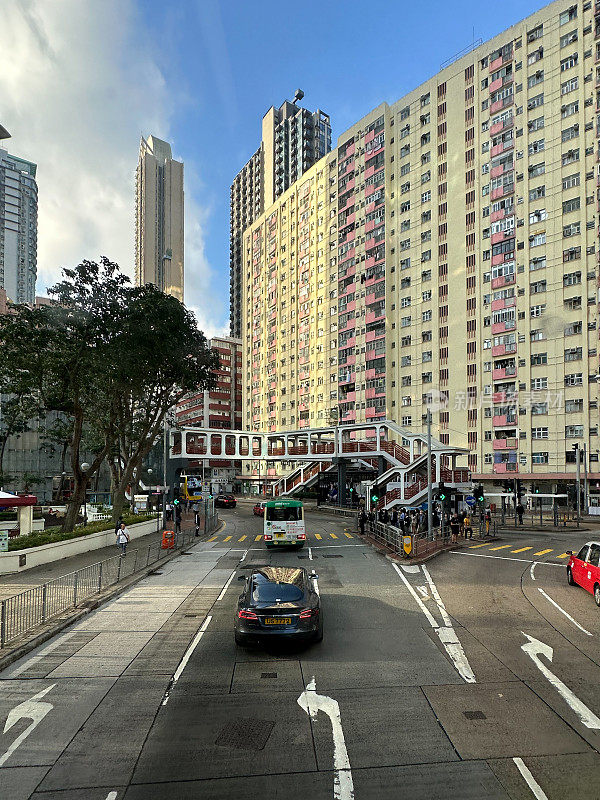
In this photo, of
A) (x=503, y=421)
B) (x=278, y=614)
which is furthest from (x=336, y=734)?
(x=503, y=421)

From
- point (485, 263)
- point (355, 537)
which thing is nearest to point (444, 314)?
point (485, 263)

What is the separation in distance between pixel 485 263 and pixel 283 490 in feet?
129

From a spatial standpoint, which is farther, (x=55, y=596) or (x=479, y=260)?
(x=479, y=260)

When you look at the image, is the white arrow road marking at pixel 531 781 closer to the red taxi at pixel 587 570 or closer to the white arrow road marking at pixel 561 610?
the white arrow road marking at pixel 561 610

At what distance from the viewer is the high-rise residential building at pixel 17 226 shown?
6718 inches

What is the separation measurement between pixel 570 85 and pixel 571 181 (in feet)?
36.7

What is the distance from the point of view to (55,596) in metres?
17.3

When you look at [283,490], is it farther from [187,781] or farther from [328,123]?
[328,123]

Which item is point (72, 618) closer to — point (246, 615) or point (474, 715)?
point (246, 615)

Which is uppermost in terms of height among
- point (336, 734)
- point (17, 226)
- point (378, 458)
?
point (17, 226)

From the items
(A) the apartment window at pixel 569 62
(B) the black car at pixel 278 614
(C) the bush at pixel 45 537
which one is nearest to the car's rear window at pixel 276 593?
(B) the black car at pixel 278 614

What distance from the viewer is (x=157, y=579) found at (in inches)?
904

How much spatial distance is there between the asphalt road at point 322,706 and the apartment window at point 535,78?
7198 centimetres

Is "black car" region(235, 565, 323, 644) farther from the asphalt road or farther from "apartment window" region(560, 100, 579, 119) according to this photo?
"apartment window" region(560, 100, 579, 119)
